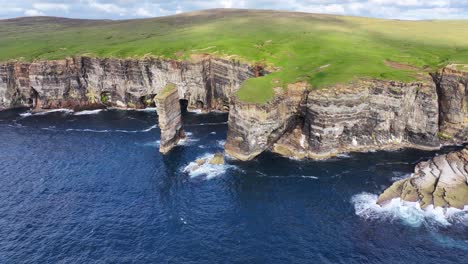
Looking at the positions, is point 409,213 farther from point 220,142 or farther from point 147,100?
point 147,100

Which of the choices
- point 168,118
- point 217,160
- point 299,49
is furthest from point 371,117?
point 168,118

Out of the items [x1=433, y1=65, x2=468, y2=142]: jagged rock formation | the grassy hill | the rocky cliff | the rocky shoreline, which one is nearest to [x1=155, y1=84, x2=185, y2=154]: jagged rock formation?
the rocky shoreline

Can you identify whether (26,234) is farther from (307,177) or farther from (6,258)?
(307,177)

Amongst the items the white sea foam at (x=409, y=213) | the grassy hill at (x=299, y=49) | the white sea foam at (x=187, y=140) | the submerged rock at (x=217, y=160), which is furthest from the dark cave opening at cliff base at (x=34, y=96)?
the white sea foam at (x=409, y=213)

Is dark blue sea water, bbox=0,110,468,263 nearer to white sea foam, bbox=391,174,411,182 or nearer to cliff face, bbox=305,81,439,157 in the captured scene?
white sea foam, bbox=391,174,411,182

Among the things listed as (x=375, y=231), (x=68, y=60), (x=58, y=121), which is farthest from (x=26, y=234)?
(x=68, y=60)
